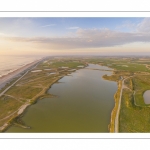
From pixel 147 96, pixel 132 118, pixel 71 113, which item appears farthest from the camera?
pixel 147 96

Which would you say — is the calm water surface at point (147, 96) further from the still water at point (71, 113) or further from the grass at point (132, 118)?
the still water at point (71, 113)

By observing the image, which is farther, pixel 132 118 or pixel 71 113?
pixel 71 113

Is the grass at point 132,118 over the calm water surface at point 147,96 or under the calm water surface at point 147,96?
under

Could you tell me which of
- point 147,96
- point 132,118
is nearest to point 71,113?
point 132,118

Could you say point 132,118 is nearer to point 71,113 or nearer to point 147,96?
point 71,113

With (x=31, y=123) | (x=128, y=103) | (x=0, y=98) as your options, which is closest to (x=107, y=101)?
(x=128, y=103)

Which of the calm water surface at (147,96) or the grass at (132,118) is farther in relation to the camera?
the calm water surface at (147,96)

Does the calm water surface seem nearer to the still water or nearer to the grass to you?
the grass

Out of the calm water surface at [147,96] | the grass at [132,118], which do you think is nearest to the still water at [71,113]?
the grass at [132,118]

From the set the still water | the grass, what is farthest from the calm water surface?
the still water

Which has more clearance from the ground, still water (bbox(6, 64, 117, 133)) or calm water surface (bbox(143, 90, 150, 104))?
calm water surface (bbox(143, 90, 150, 104))
